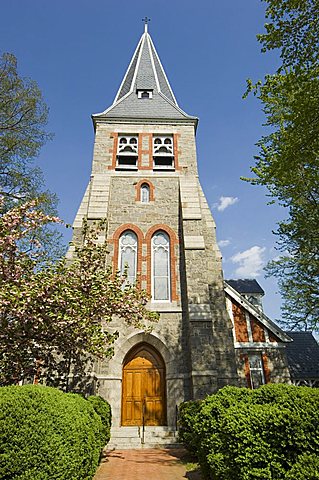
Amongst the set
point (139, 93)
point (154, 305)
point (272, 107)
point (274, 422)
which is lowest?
point (274, 422)

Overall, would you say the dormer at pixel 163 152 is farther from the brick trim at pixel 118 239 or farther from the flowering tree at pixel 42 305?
the flowering tree at pixel 42 305

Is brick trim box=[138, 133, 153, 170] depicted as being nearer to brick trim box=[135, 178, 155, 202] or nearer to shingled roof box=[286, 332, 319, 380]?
brick trim box=[135, 178, 155, 202]

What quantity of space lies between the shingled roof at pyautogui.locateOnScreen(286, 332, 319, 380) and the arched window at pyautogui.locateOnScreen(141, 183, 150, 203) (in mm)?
14250

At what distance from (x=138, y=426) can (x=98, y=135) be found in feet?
42.4

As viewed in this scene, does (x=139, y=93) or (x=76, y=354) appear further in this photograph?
(x=139, y=93)

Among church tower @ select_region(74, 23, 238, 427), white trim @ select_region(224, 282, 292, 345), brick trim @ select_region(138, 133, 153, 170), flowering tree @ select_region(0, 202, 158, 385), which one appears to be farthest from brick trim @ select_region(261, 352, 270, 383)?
brick trim @ select_region(138, 133, 153, 170)

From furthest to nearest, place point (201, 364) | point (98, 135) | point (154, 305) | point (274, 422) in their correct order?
point (98, 135) → point (154, 305) → point (201, 364) → point (274, 422)

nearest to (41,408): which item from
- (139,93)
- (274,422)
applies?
(274,422)

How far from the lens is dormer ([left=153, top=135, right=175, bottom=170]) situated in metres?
16.0

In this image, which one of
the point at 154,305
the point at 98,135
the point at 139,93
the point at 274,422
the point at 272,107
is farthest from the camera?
the point at 139,93

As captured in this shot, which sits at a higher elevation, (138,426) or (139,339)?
(139,339)

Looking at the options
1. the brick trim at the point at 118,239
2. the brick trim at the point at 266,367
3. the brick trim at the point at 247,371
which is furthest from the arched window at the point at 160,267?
the brick trim at the point at 266,367

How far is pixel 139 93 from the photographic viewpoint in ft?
63.8

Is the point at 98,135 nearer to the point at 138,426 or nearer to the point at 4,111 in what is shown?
the point at 4,111
